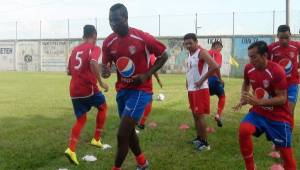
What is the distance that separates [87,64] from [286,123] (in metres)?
3.39

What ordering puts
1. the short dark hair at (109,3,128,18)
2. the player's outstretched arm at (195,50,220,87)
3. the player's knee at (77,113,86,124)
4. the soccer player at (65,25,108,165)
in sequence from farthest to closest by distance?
the player's outstretched arm at (195,50,220,87) → the player's knee at (77,113,86,124) → the soccer player at (65,25,108,165) → the short dark hair at (109,3,128,18)

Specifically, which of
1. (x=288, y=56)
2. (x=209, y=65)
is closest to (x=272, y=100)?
(x=209, y=65)

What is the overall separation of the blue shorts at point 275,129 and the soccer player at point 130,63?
1424mm

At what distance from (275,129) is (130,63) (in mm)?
1995

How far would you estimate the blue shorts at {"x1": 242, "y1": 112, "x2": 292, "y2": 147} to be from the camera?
5.91m

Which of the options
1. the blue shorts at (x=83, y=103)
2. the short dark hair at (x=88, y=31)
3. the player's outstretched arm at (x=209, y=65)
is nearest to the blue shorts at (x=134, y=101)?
the blue shorts at (x=83, y=103)

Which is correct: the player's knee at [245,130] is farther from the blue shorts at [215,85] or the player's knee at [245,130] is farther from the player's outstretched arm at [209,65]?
the blue shorts at [215,85]

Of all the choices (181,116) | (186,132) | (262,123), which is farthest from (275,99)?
(181,116)

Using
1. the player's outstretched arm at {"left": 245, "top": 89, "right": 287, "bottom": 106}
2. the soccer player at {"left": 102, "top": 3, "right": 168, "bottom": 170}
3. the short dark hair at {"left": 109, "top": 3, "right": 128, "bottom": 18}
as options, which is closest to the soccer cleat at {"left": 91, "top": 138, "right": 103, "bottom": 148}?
the soccer player at {"left": 102, "top": 3, "right": 168, "bottom": 170}

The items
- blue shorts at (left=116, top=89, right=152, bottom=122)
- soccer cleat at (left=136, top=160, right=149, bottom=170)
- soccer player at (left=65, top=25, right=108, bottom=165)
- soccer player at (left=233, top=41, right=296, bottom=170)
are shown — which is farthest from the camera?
soccer player at (left=65, top=25, right=108, bottom=165)

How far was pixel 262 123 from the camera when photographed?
235 inches

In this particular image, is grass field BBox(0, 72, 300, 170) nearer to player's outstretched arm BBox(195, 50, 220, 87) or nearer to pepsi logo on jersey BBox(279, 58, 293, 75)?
player's outstretched arm BBox(195, 50, 220, 87)

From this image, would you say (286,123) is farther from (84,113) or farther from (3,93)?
(3,93)

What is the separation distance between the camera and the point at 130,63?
634 cm
